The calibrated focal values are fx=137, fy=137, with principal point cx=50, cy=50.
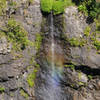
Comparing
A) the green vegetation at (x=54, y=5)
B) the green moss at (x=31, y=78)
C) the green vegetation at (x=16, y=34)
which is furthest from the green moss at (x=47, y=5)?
the green moss at (x=31, y=78)

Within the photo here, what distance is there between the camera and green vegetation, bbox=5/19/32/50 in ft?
27.4

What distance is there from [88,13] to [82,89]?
477cm

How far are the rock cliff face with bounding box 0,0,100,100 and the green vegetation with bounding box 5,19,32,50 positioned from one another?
10.1 inches

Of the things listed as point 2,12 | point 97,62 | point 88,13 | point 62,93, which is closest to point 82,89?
point 62,93

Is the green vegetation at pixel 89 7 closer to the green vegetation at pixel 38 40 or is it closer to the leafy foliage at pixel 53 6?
the leafy foliage at pixel 53 6

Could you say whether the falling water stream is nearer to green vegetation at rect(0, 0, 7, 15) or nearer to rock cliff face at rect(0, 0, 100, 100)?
rock cliff face at rect(0, 0, 100, 100)

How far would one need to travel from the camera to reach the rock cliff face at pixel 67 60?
8.37 metres

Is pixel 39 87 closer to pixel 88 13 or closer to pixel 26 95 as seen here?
pixel 26 95

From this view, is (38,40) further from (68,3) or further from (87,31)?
(87,31)

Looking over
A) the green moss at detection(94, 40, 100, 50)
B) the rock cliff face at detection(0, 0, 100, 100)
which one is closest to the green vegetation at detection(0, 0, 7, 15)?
the rock cliff face at detection(0, 0, 100, 100)

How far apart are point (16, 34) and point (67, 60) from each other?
3561 mm

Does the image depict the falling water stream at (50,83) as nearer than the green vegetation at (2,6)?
No

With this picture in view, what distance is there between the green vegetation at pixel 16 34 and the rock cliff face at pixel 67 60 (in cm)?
26

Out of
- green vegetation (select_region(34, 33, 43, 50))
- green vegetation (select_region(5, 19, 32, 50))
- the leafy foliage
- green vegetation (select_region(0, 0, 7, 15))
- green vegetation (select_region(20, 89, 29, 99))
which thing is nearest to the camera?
green vegetation (select_region(0, 0, 7, 15))
